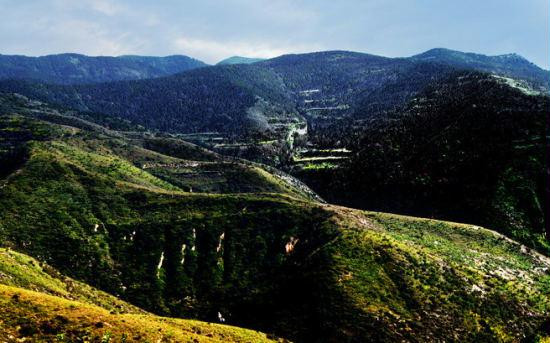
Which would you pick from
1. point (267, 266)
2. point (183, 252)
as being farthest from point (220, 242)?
point (267, 266)

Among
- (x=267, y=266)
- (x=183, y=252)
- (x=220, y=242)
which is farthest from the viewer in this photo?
(x=220, y=242)

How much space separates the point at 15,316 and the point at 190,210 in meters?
87.1

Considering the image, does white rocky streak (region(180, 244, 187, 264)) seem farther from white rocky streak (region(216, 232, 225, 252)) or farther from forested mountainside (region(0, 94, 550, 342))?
white rocky streak (region(216, 232, 225, 252))

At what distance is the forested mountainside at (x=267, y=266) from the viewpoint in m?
86.0

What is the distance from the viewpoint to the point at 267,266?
114m

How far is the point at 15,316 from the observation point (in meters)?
53.1

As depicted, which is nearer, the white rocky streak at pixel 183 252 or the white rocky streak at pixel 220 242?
the white rocky streak at pixel 183 252

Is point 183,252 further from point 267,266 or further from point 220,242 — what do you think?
point 267,266

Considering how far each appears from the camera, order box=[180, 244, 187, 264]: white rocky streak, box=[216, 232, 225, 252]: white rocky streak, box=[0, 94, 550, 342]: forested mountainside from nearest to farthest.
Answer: box=[0, 94, 550, 342]: forested mountainside → box=[180, 244, 187, 264]: white rocky streak → box=[216, 232, 225, 252]: white rocky streak

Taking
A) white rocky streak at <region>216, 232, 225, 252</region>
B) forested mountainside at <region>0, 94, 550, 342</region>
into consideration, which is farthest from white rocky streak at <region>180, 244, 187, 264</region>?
white rocky streak at <region>216, 232, 225, 252</region>

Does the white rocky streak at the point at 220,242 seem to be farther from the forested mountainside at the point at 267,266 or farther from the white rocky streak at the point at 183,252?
the white rocky streak at the point at 183,252

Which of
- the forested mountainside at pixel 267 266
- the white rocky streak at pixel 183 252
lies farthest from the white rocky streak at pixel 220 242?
the white rocky streak at pixel 183 252

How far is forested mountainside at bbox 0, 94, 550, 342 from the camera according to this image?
86000 millimetres

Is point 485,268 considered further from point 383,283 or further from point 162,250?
point 162,250
